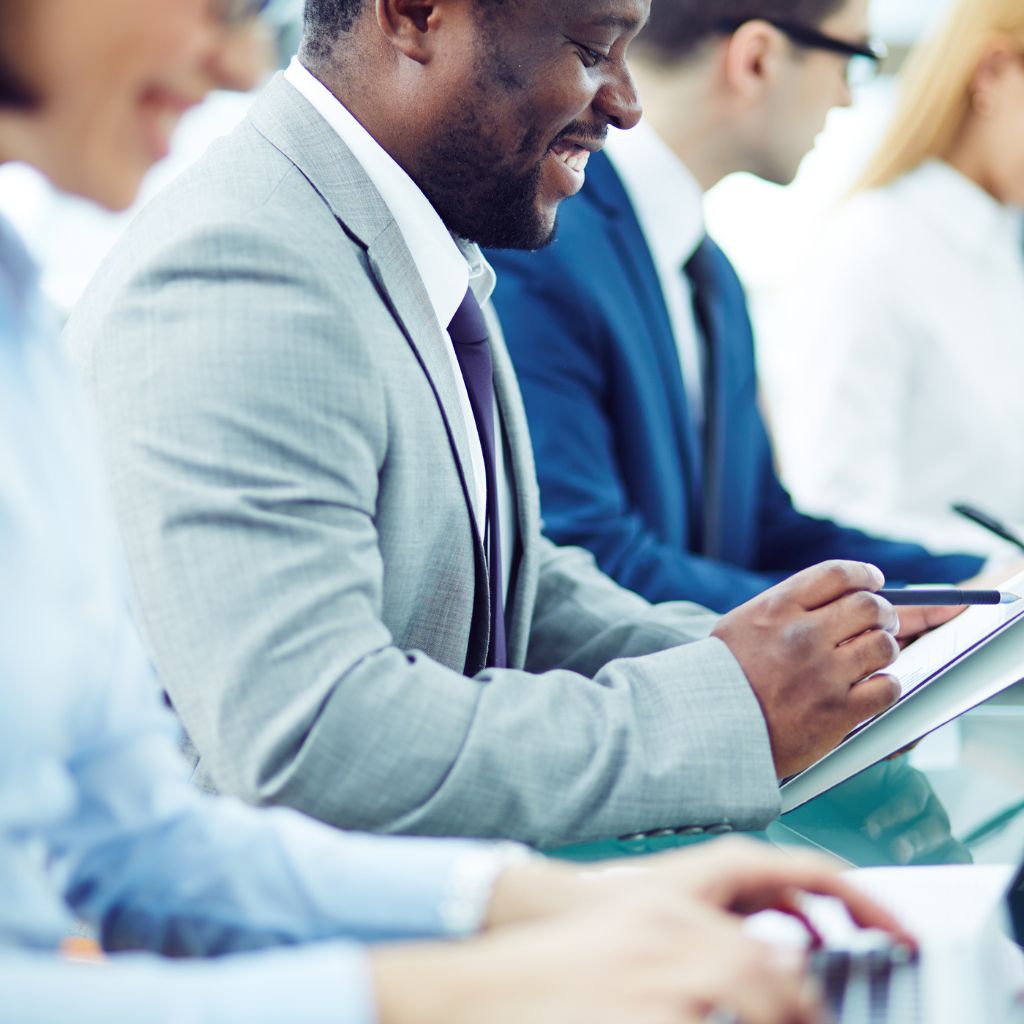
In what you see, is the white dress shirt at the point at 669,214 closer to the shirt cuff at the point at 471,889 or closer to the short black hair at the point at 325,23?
the short black hair at the point at 325,23

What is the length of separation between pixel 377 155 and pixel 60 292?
5.09 ft

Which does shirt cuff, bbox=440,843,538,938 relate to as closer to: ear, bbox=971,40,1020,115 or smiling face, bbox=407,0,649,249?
smiling face, bbox=407,0,649,249

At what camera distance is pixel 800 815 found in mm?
1049

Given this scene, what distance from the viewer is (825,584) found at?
103 centimetres

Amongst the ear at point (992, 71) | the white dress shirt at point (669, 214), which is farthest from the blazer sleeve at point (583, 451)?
the ear at point (992, 71)

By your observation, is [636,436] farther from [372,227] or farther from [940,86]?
[940,86]

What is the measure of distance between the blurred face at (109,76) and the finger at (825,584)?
0.55m

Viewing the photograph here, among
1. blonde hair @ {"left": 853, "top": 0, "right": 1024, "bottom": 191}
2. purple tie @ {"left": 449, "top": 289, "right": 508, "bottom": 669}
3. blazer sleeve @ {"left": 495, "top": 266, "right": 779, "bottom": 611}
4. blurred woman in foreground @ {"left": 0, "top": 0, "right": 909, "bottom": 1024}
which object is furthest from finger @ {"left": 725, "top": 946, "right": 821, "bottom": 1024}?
blonde hair @ {"left": 853, "top": 0, "right": 1024, "bottom": 191}

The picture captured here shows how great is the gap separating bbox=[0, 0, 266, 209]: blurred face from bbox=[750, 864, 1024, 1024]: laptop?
1.49 ft

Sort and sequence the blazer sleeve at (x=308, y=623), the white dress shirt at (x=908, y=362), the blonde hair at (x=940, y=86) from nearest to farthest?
1. the blazer sleeve at (x=308, y=623)
2. the white dress shirt at (x=908, y=362)
3. the blonde hair at (x=940, y=86)

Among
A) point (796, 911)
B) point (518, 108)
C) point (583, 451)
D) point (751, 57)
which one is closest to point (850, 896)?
point (796, 911)

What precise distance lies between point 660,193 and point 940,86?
816mm

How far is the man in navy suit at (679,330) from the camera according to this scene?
160cm

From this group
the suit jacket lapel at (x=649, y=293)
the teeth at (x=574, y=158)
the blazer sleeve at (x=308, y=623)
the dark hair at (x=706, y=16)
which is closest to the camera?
the blazer sleeve at (x=308, y=623)
